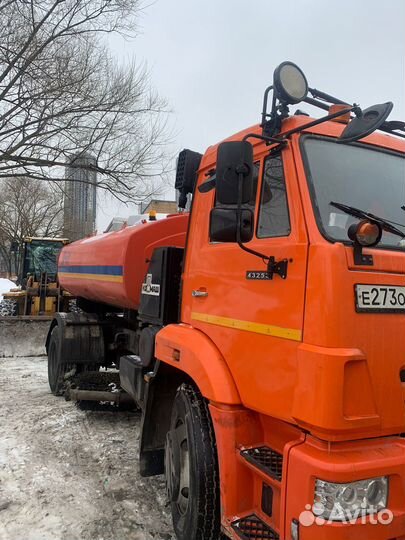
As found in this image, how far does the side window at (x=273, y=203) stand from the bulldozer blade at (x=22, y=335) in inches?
311

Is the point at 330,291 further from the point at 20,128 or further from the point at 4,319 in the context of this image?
the point at 20,128

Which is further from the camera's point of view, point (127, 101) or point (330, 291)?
point (127, 101)

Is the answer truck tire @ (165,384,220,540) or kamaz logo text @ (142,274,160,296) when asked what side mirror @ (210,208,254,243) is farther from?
kamaz logo text @ (142,274,160,296)

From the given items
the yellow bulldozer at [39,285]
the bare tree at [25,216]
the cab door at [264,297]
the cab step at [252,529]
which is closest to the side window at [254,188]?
the cab door at [264,297]

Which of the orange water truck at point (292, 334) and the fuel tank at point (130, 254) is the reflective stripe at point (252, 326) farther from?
the fuel tank at point (130, 254)

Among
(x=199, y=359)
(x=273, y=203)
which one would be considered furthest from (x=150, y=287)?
(x=273, y=203)

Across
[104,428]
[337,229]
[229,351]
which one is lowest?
[104,428]

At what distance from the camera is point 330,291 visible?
2.09m

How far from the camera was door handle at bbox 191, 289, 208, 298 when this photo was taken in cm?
317

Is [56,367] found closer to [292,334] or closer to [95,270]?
[95,270]

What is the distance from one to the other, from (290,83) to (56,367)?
5.35 meters

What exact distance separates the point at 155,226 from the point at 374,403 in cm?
280

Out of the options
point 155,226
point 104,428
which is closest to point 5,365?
point 104,428

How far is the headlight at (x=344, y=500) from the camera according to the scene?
2.00 meters
